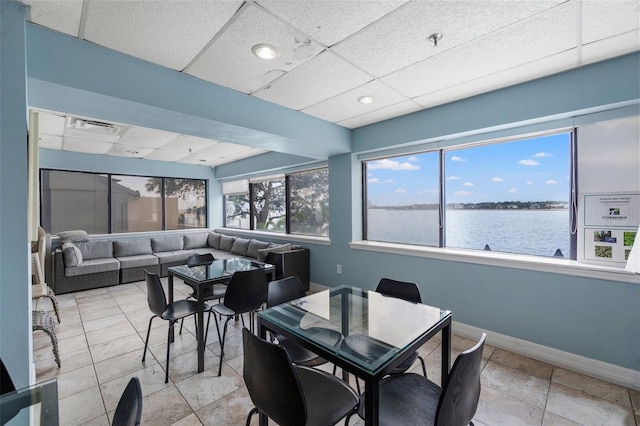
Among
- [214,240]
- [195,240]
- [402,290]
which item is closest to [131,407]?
[402,290]

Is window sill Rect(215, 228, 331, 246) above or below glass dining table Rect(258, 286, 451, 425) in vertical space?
above

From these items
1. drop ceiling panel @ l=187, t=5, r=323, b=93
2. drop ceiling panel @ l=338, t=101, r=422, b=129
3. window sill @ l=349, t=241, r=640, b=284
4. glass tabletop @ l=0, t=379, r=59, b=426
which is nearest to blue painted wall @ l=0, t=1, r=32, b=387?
glass tabletop @ l=0, t=379, r=59, b=426

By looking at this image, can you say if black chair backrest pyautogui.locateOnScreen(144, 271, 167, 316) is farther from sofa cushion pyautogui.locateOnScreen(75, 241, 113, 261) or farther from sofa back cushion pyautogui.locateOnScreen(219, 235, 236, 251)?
sofa cushion pyautogui.locateOnScreen(75, 241, 113, 261)

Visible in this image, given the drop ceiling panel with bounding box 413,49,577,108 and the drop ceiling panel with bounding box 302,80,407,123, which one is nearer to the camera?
the drop ceiling panel with bounding box 413,49,577,108

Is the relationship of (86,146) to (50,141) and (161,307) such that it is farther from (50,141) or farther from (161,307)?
(161,307)

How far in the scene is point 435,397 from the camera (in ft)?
4.58

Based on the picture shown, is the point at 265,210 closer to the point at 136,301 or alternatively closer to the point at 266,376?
the point at 136,301

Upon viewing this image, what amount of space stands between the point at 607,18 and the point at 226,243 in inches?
241

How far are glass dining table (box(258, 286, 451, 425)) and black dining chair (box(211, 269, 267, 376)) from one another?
670mm

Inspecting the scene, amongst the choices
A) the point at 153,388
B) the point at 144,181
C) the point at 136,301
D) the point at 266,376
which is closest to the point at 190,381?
the point at 153,388

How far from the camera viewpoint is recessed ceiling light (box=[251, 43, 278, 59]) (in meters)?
1.94

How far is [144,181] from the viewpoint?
6.17m

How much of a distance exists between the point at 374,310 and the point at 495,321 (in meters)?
1.68

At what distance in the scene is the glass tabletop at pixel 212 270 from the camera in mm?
2598
